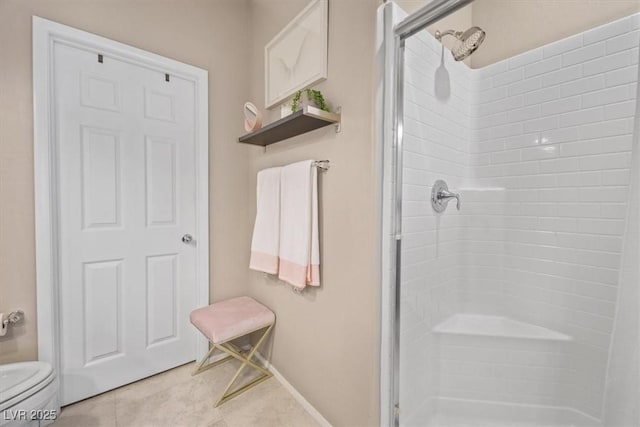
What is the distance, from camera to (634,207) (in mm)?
898

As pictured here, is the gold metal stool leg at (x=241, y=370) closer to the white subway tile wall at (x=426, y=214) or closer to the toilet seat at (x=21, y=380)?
the toilet seat at (x=21, y=380)

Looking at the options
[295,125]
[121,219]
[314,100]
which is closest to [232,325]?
[121,219]

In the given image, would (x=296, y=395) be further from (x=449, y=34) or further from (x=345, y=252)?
(x=449, y=34)

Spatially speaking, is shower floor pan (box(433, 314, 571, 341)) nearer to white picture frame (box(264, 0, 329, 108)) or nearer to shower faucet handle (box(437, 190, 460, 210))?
shower faucet handle (box(437, 190, 460, 210))

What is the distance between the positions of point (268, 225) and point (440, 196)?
1021mm

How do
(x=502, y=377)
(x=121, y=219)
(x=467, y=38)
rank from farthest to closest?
(x=121, y=219), (x=502, y=377), (x=467, y=38)

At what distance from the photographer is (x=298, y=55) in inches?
62.5

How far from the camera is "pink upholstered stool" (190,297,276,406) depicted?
62.8 inches

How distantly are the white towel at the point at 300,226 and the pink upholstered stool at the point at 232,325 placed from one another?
403mm

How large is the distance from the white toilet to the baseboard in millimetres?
1118

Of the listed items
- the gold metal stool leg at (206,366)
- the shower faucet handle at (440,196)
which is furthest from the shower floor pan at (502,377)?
the gold metal stool leg at (206,366)

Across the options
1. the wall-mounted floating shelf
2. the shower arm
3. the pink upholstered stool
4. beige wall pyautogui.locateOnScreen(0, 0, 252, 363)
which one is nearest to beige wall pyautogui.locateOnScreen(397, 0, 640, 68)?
the shower arm

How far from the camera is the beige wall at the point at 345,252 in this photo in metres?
1.22

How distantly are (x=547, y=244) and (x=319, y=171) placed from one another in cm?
130
